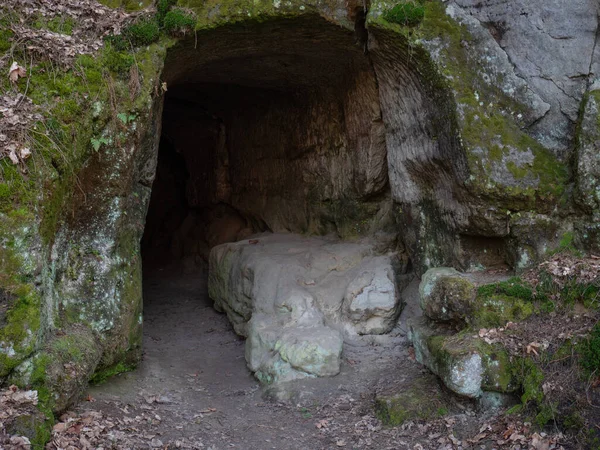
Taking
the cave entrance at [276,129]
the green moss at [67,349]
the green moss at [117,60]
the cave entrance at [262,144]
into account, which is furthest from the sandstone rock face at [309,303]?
the green moss at [117,60]

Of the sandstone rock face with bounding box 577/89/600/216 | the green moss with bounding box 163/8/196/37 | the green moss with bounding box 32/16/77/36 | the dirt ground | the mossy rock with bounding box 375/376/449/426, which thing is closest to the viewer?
the dirt ground

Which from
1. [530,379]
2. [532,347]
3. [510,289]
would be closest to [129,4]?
[510,289]

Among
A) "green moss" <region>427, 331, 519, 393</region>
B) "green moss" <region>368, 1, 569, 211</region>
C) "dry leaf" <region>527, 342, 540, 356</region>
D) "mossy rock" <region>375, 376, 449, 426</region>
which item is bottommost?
"mossy rock" <region>375, 376, 449, 426</region>

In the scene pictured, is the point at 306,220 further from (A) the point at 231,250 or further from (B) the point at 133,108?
(B) the point at 133,108

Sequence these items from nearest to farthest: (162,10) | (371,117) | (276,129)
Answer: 1. (162,10)
2. (371,117)
3. (276,129)

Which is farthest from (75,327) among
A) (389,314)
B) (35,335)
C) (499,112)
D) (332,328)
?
(499,112)

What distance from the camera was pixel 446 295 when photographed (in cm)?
699

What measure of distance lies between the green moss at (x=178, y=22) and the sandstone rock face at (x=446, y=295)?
4372 mm

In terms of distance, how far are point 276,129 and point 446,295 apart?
6141 mm

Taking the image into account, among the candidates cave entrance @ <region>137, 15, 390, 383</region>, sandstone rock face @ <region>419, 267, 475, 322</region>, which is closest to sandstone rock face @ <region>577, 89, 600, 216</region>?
sandstone rock face @ <region>419, 267, 475, 322</region>

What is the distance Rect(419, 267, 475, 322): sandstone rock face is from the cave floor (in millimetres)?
789

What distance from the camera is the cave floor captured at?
6086 millimetres

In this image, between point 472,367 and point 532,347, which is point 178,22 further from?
point 532,347

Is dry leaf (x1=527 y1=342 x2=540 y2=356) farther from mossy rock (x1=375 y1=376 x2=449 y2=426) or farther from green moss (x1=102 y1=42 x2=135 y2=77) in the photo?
green moss (x1=102 y1=42 x2=135 y2=77)
